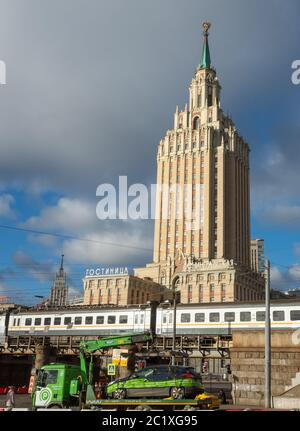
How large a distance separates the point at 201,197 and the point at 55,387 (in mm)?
94795

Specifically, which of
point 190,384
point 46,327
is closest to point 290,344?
point 190,384

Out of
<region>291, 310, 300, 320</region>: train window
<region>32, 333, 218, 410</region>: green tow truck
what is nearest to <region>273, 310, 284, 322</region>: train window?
<region>291, 310, 300, 320</region>: train window

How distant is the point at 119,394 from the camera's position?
68.5 feet

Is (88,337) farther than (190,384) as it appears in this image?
Yes

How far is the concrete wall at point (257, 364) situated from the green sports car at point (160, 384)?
9341 millimetres

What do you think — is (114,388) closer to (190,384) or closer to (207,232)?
(190,384)

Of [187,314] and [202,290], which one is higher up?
[202,290]

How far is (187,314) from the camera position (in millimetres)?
46062

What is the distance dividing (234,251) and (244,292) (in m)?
19.6

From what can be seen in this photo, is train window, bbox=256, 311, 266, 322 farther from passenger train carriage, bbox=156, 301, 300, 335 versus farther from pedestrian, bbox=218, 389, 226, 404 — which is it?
pedestrian, bbox=218, 389, 226, 404

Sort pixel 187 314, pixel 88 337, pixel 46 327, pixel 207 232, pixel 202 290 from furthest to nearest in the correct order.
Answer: pixel 207 232
pixel 202 290
pixel 46 327
pixel 88 337
pixel 187 314

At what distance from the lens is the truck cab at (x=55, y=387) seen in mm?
21281

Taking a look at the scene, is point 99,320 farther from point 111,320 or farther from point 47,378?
point 47,378

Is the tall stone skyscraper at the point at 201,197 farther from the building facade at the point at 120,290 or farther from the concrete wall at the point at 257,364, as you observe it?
the concrete wall at the point at 257,364
